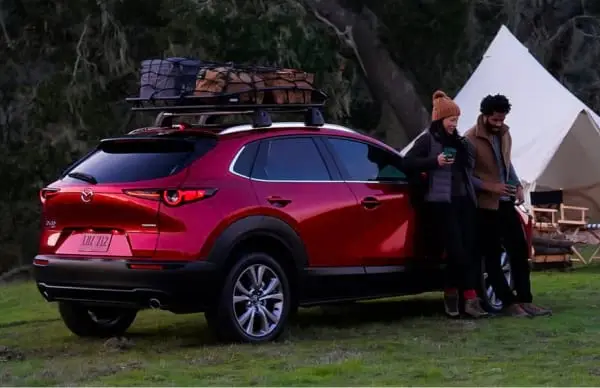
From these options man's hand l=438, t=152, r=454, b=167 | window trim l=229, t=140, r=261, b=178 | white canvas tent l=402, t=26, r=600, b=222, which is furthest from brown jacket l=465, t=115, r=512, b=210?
white canvas tent l=402, t=26, r=600, b=222

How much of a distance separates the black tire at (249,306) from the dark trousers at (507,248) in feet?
7.28

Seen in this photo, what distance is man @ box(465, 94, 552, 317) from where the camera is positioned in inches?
424

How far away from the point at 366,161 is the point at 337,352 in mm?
2203

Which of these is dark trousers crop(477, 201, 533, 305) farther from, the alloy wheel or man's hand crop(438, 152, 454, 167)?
the alloy wheel

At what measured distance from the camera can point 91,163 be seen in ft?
31.2

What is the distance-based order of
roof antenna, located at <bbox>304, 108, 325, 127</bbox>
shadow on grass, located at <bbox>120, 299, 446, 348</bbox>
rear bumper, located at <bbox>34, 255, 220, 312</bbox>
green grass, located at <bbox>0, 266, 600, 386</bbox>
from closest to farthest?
green grass, located at <bbox>0, 266, 600, 386</bbox>
rear bumper, located at <bbox>34, 255, 220, 312</bbox>
shadow on grass, located at <bbox>120, 299, 446, 348</bbox>
roof antenna, located at <bbox>304, 108, 325, 127</bbox>

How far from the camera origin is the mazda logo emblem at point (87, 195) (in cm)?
912

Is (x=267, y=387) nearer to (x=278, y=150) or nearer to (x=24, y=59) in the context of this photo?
(x=278, y=150)

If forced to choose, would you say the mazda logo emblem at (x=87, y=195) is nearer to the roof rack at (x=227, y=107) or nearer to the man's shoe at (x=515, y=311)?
the roof rack at (x=227, y=107)

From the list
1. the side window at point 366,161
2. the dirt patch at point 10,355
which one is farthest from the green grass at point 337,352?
the side window at point 366,161

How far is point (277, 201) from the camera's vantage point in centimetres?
939

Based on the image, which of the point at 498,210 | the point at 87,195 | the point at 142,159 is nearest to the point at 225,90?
the point at 142,159

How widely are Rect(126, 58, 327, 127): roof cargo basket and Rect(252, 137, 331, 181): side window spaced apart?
0.20 metres

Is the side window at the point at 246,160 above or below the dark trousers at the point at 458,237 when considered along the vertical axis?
above
